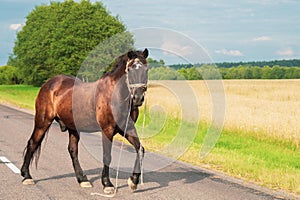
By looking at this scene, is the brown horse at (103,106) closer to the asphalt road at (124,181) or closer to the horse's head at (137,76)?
the horse's head at (137,76)

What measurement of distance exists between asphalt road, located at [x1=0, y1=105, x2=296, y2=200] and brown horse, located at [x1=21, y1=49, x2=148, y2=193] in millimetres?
291

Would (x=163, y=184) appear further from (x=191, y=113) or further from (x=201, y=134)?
(x=201, y=134)

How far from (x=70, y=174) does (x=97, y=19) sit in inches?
1867

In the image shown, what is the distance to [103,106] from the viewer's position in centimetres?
688

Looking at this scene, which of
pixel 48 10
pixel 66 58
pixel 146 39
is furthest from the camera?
pixel 48 10

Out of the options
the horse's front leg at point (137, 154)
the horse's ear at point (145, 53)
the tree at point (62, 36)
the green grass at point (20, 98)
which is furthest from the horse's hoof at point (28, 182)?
the tree at point (62, 36)

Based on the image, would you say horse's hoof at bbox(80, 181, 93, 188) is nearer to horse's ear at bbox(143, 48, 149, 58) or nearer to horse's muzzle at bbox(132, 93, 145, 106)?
horse's muzzle at bbox(132, 93, 145, 106)

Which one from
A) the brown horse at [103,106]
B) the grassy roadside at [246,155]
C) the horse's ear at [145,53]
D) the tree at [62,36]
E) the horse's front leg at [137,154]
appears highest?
the tree at [62,36]

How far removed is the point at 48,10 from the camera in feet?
246

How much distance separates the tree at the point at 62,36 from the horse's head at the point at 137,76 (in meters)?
40.6

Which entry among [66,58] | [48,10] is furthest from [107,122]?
[48,10]

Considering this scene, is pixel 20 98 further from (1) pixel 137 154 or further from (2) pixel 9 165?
(1) pixel 137 154

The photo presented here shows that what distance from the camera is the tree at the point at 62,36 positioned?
52531 millimetres

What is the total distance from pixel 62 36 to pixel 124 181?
5037 cm
